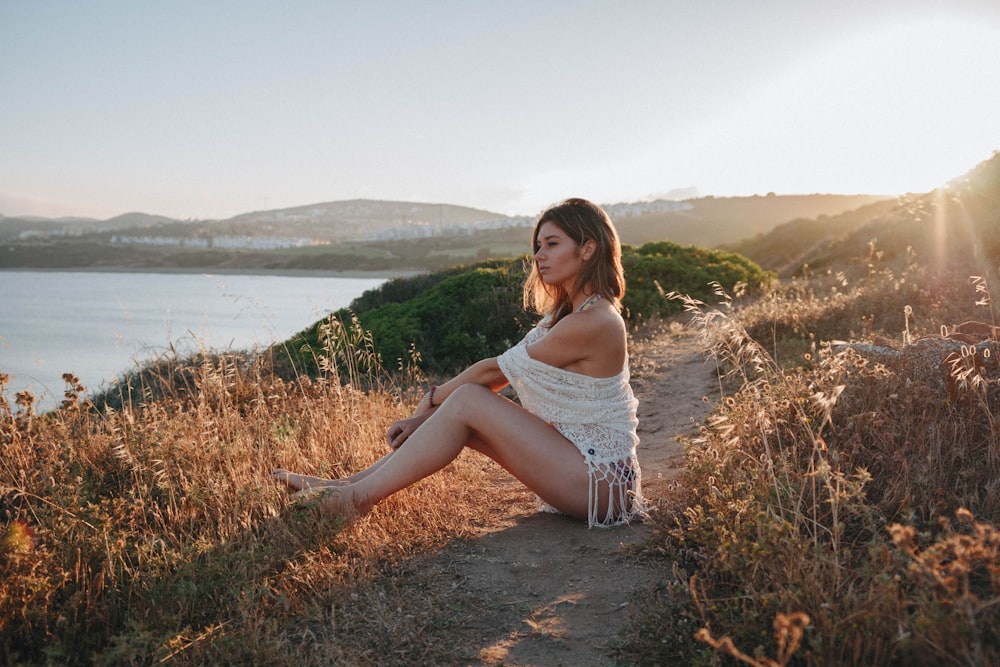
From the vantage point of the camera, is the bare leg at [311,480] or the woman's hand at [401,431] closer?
the bare leg at [311,480]

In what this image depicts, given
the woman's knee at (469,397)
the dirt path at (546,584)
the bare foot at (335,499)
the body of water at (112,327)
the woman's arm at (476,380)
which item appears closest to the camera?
Answer: the dirt path at (546,584)

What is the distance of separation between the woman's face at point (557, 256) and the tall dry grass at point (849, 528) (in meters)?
0.80

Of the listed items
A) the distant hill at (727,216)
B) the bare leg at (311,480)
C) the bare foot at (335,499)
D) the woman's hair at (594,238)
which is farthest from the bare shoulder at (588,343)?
the distant hill at (727,216)

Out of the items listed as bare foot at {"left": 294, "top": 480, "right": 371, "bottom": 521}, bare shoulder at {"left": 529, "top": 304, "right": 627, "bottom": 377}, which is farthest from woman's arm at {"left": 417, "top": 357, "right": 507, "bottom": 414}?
bare foot at {"left": 294, "top": 480, "right": 371, "bottom": 521}

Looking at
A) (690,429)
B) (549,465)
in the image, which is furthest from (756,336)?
(549,465)

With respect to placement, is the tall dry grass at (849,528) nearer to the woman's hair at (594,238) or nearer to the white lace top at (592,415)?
the white lace top at (592,415)

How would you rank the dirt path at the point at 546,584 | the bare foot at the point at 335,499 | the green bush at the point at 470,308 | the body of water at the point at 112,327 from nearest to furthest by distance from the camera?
the dirt path at the point at 546,584 < the bare foot at the point at 335,499 < the body of water at the point at 112,327 < the green bush at the point at 470,308

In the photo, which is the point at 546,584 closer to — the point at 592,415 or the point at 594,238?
the point at 592,415

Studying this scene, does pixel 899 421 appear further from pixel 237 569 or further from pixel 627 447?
pixel 237 569

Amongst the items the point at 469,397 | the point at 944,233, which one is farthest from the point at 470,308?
the point at 944,233

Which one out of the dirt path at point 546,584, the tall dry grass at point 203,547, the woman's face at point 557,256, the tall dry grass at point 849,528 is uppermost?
the woman's face at point 557,256

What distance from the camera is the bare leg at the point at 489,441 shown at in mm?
Result: 3471

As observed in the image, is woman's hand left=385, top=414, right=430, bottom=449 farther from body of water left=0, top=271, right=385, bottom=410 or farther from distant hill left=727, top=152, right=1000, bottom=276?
distant hill left=727, top=152, right=1000, bottom=276

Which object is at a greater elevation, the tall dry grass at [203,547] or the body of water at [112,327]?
the body of water at [112,327]
